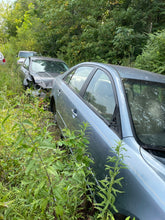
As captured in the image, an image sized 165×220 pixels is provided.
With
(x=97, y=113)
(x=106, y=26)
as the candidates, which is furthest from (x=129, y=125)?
(x=106, y=26)

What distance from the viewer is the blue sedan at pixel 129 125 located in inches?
51.5

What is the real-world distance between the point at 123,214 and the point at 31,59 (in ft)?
20.1

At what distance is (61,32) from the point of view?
11.6 m

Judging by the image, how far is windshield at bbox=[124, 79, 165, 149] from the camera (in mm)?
1773

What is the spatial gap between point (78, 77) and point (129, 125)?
175 centimetres

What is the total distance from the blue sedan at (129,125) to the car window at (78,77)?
0.03 meters

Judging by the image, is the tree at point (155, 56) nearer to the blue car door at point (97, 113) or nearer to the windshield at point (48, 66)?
the windshield at point (48, 66)

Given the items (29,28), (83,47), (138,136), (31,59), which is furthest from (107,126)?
(29,28)

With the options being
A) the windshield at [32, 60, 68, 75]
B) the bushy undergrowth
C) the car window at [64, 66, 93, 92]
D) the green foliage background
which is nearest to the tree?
the green foliage background

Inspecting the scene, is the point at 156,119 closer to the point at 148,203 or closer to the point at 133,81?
the point at 133,81

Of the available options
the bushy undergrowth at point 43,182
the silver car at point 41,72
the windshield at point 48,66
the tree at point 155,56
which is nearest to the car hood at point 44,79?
the silver car at point 41,72

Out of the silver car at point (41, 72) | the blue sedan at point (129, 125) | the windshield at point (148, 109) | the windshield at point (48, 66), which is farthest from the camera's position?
the windshield at point (48, 66)

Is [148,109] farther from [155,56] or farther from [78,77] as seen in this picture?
[155,56]

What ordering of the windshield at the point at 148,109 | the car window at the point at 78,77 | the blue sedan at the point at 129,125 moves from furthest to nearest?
1. the car window at the point at 78,77
2. the windshield at the point at 148,109
3. the blue sedan at the point at 129,125
